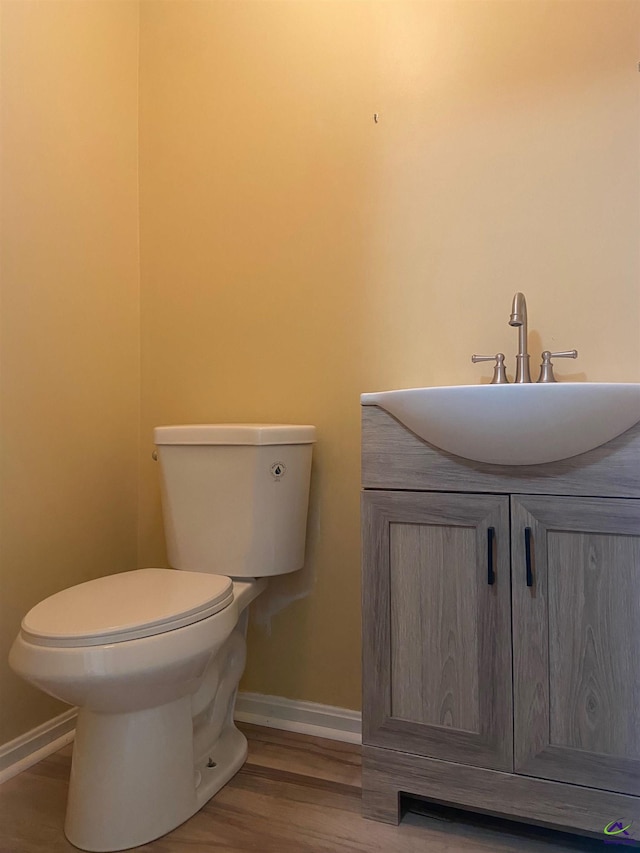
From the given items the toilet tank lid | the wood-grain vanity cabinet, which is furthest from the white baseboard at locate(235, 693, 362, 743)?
the toilet tank lid

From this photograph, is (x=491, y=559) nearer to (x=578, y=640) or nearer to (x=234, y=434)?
(x=578, y=640)

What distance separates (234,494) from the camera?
155 centimetres

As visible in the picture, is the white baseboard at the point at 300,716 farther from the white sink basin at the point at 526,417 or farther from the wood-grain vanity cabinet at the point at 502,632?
the white sink basin at the point at 526,417

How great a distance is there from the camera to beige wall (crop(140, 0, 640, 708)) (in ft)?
4.84

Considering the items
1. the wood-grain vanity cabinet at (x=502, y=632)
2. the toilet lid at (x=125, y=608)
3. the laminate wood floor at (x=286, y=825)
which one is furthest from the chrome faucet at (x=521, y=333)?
the laminate wood floor at (x=286, y=825)

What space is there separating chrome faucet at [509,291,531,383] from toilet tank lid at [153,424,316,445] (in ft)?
1.74

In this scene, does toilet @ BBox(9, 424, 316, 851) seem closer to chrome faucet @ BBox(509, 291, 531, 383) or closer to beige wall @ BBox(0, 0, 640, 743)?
beige wall @ BBox(0, 0, 640, 743)

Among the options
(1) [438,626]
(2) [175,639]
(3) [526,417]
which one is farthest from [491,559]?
(2) [175,639]

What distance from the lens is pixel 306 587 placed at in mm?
1726

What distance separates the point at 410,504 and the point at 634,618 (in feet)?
1.43

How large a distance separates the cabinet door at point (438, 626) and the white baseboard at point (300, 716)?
0.39 metres

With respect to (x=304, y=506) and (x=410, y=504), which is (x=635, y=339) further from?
(x=304, y=506)

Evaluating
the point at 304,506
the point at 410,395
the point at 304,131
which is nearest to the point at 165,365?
the point at 304,506

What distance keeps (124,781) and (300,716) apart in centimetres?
60
